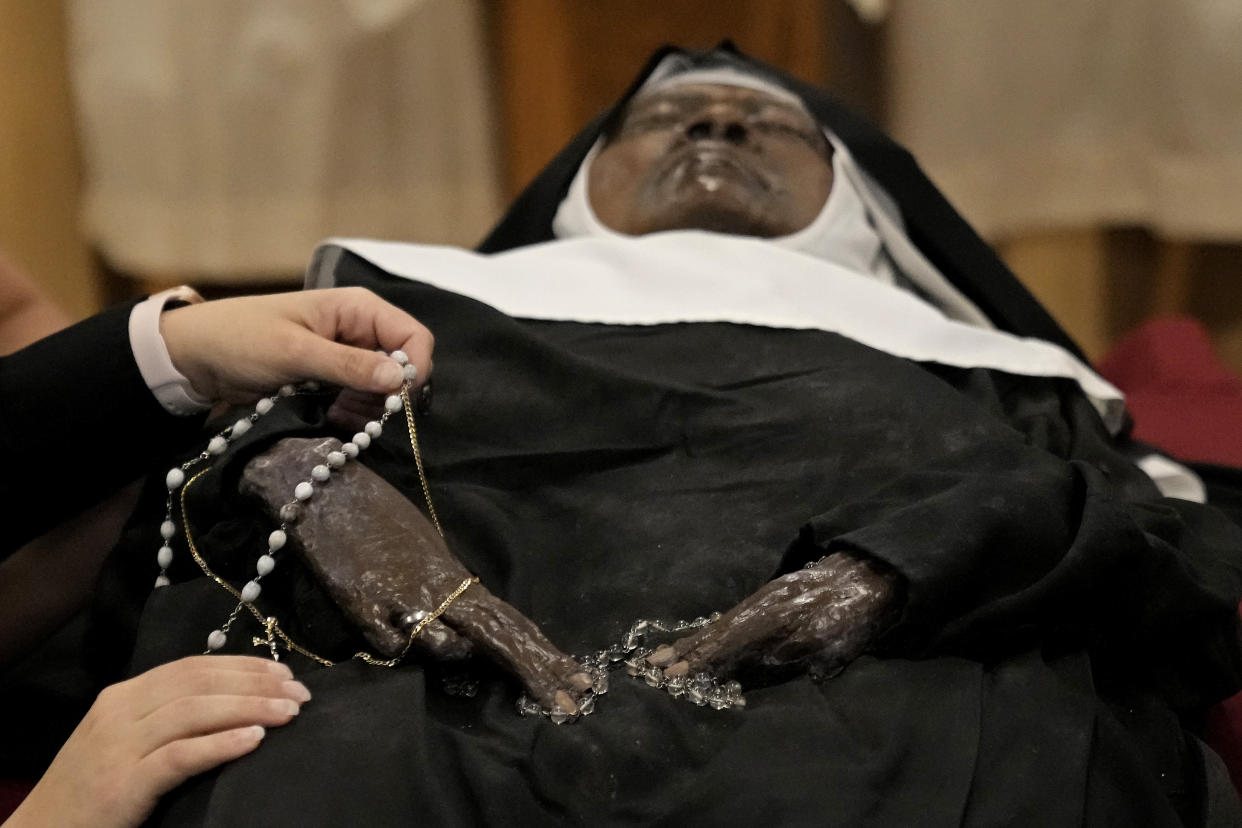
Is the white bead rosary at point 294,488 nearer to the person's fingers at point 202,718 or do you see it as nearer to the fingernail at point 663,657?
the person's fingers at point 202,718

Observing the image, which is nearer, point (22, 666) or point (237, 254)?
point (22, 666)

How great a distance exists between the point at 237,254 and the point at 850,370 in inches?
67.4

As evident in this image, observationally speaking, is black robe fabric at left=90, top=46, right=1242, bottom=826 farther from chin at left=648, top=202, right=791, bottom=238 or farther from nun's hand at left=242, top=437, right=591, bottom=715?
chin at left=648, top=202, right=791, bottom=238

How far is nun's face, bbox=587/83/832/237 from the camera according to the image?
5.71 feet

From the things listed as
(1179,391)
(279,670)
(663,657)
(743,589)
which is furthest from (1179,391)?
(279,670)

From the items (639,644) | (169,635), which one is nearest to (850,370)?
(639,644)

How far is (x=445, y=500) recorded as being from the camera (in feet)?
3.96

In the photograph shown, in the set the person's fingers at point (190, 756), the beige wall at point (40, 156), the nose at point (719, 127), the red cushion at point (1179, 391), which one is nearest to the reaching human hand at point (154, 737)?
the person's fingers at point (190, 756)

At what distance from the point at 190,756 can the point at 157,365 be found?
47 centimetres

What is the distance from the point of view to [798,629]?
953 millimetres

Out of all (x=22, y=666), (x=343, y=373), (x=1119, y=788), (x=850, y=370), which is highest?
(x=343, y=373)

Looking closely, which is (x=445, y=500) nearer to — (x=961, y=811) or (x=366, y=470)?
(x=366, y=470)

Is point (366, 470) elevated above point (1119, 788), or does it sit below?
above

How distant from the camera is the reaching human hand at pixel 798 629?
948 mm
